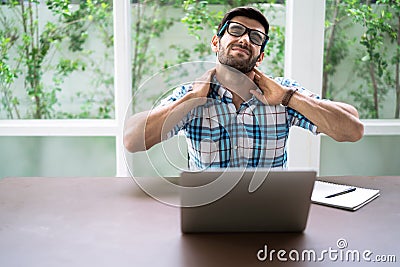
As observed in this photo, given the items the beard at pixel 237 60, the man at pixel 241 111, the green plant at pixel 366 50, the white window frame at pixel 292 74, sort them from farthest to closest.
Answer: the green plant at pixel 366 50 → the white window frame at pixel 292 74 → the beard at pixel 237 60 → the man at pixel 241 111

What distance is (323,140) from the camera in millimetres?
3289

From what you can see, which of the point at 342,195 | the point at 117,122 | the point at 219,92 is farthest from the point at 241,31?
the point at 117,122

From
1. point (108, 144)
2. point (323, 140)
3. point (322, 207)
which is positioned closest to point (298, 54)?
point (323, 140)

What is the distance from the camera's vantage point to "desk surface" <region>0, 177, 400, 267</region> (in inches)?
51.3

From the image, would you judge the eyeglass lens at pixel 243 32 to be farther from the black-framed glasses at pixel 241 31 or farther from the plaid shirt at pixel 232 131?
the plaid shirt at pixel 232 131

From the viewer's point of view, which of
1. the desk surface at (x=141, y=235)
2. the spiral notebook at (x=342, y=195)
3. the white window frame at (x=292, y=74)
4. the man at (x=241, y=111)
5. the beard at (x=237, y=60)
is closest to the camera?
the desk surface at (x=141, y=235)

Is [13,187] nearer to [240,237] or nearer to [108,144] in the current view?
[240,237]

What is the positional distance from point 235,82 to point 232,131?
0.23 m

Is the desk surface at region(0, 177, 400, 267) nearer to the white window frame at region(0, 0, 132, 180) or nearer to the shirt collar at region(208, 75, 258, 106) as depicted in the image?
the shirt collar at region(208, 75, 258, 106)

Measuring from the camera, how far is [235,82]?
7.06 feet

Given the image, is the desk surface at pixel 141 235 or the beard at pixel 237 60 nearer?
the desk surface at pixel 141 235

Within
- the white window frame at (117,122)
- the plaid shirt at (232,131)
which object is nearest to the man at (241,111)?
the plaid shirt at (232,131)

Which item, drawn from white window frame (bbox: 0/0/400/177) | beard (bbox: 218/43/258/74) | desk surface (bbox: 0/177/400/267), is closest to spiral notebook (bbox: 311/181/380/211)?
desk surface (bbox: 0/177/400/267)

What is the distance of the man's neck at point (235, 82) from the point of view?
211 cm
